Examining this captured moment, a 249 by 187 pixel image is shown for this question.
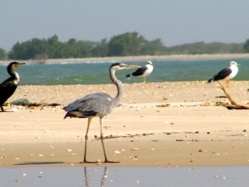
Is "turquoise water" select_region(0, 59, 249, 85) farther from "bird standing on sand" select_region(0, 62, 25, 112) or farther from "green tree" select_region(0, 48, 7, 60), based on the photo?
"green tree" select_region(0, 48, 7, 60)

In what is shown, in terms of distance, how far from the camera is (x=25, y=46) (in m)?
124

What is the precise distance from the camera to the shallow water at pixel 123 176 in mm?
10859

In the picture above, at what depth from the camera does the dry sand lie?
1287cm

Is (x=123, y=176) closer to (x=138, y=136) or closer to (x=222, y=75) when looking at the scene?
(x=138, y=136)

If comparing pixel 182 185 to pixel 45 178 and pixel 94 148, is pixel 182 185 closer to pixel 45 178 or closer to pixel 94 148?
pixel 45 178

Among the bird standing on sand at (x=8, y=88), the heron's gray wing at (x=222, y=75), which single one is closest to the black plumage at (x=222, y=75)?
the heron's gray wing at (x=222, y=75)

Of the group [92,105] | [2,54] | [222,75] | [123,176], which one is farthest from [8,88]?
[2,54]

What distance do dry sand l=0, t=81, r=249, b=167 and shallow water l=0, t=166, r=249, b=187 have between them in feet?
1.32

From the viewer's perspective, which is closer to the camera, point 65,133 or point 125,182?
point 125,182

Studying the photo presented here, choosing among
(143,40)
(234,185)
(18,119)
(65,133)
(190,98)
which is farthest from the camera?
(143,40)

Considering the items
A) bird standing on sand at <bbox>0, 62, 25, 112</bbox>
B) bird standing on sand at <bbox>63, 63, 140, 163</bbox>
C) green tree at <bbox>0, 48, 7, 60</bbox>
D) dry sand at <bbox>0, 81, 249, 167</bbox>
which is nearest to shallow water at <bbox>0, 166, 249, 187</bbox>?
dry sand at <bbox>0, 81, 249, 167</bbox>

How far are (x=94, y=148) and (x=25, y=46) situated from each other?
363ft

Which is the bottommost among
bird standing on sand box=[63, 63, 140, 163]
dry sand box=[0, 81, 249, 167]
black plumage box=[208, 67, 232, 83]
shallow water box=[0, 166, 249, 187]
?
black plumage box=[208, 67, 232, 83]

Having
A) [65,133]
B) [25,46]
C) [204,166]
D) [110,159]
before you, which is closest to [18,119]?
[65,133]
